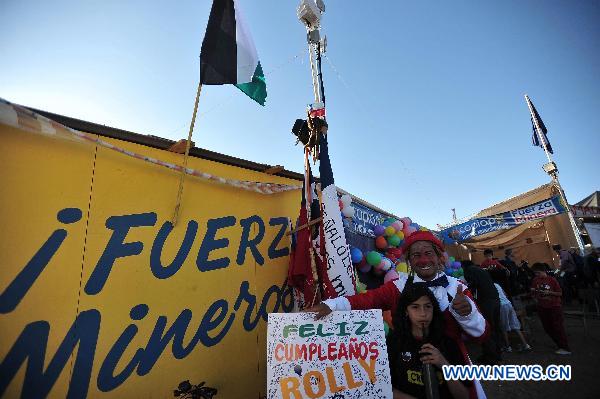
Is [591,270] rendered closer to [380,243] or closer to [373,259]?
[380,243]

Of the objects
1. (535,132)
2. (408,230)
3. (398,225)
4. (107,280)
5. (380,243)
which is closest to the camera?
(107,280)

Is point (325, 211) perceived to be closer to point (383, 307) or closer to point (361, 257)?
point (361, 257)

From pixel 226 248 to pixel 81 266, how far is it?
168 centimetres

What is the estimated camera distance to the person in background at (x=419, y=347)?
216cm

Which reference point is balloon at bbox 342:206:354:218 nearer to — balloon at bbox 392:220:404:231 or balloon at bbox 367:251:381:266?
balloon at bbox 367:251:381:266

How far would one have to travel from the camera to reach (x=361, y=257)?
554cm

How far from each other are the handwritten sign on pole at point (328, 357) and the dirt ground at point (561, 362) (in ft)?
11.8

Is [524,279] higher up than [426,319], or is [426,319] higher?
[524,279]

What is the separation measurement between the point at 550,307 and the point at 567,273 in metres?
6.05

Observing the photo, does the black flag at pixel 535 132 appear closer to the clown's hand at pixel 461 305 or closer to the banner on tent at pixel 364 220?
the banner on tent at pixel 364 220

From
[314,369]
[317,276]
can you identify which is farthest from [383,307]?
[317,276]

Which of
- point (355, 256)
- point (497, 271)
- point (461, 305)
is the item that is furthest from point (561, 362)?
point (461, 305)

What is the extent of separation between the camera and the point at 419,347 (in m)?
2.29

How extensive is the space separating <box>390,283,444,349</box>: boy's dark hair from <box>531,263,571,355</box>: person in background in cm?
622
